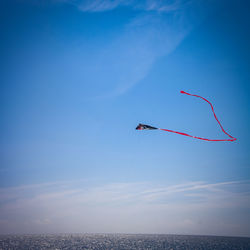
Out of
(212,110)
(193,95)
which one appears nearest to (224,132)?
(212,110)

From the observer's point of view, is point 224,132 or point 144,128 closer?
point 144,128

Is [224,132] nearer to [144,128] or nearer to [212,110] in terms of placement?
[212,110]

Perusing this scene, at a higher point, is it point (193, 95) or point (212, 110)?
point (193, 95)

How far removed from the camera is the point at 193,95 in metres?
23.9

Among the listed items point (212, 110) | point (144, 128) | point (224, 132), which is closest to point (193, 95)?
point (212, 110)

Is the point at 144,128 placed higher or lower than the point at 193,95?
lower

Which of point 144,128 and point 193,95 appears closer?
point 144,128

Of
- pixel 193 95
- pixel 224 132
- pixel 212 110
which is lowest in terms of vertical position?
pixel 224 132

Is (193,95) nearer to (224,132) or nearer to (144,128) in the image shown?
(224,132)

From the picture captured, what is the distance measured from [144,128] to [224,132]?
418 inches

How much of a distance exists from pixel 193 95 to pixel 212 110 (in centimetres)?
299

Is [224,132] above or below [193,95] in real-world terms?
below

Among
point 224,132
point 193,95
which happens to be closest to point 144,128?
point 193,95

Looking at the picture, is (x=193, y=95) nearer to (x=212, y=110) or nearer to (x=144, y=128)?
(x=212, y=110)
